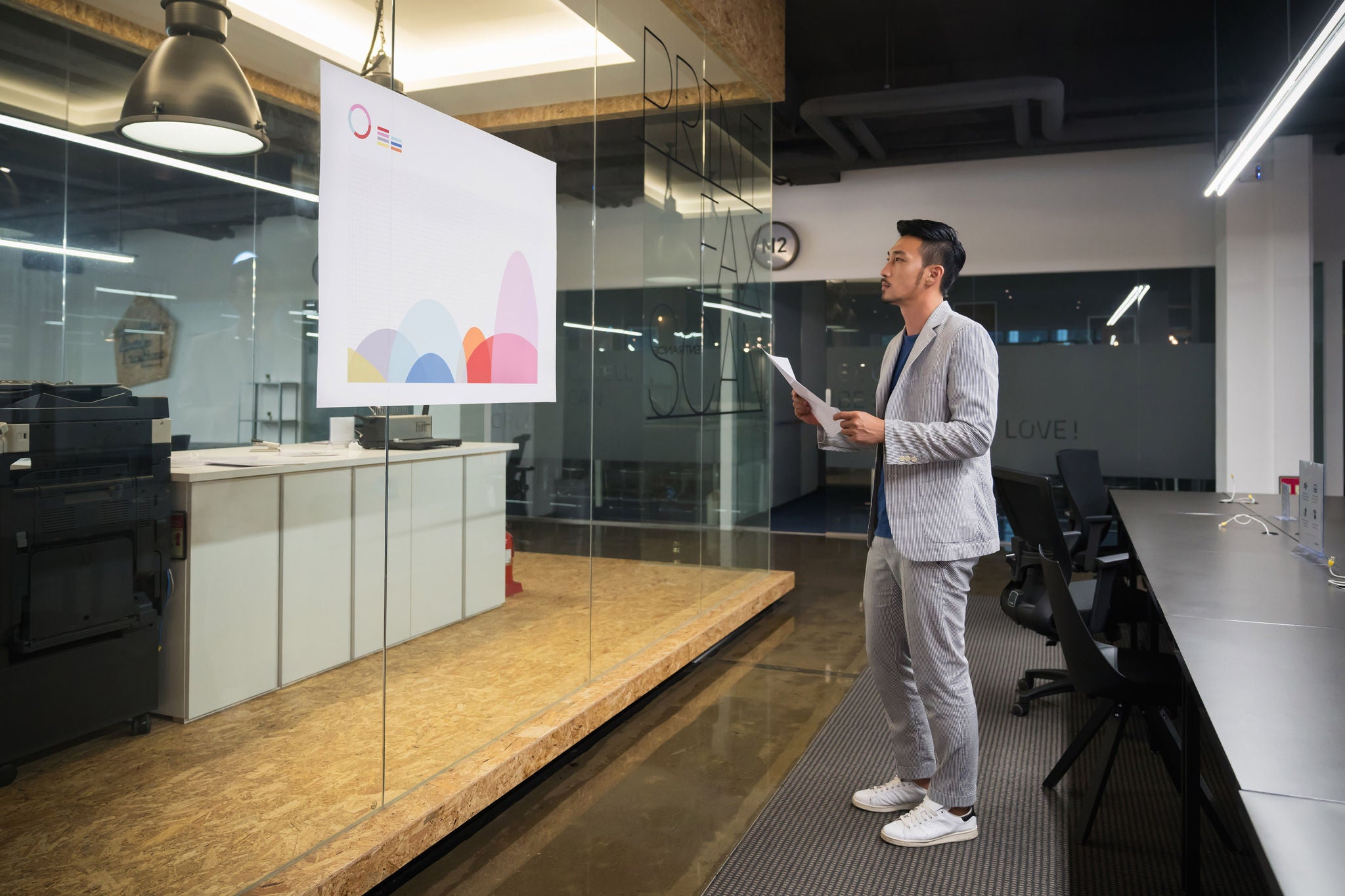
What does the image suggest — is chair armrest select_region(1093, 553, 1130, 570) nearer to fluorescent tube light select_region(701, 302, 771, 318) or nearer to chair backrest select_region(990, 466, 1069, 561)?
chair backrest select_region(990, 466, 1069, 561)

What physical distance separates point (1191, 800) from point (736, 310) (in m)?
3.65

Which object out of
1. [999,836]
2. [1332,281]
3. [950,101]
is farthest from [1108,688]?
[1332,281]

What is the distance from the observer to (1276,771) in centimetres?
143

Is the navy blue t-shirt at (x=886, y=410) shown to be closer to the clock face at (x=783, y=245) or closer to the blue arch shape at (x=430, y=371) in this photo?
the blue arch shape at (x=430, y=371)

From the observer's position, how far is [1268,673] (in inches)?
76.0

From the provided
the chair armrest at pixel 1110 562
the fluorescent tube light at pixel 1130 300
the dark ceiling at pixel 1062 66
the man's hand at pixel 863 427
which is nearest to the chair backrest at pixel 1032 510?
the chair armrest at pixel 1110 562

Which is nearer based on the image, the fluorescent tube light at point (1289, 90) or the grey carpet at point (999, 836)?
the grey carpet at point (999, 836)

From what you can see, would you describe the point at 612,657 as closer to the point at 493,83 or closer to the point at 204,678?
the point at 204,678

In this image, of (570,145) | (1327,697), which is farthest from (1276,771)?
(570,145)

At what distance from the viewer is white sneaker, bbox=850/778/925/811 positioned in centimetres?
281

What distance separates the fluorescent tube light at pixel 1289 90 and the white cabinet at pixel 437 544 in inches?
128

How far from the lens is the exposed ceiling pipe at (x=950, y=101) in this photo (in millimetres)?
6113

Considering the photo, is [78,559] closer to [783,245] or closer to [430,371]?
[430,371]

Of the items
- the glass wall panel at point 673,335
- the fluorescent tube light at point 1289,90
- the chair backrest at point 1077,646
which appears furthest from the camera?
the glass wall panel at point 673,335
